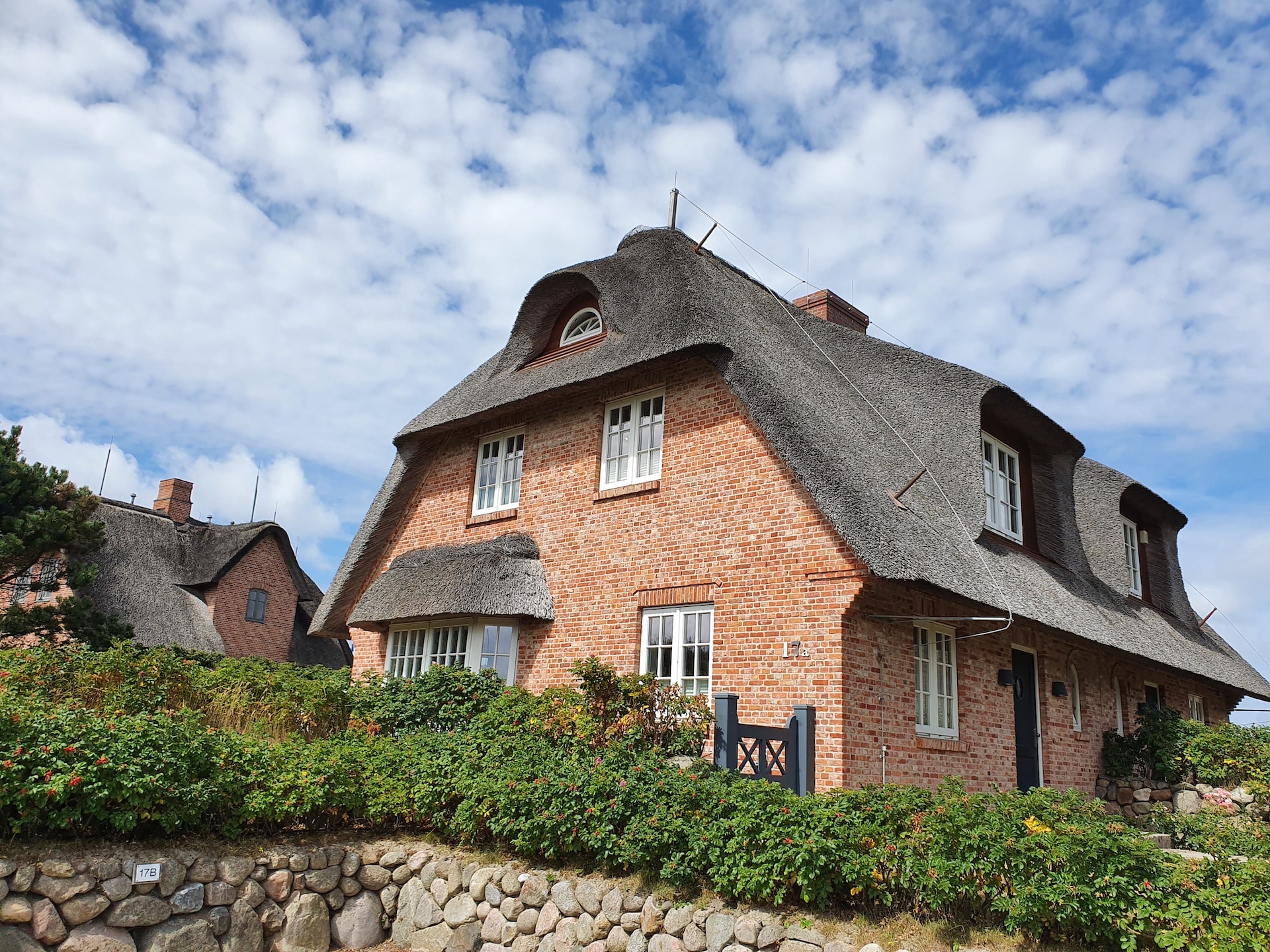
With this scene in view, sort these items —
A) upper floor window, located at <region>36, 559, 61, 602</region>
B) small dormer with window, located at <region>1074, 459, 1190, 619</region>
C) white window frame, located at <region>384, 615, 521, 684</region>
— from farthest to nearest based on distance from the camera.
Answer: upper floor window, located at <region>36, 559, 61, 602</region>
small dormer with window, located at <region>1074, 459, 1190, 619</region>
white window frame, located at <region>384, 615, 521, 684</region>

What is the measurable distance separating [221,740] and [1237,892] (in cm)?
769

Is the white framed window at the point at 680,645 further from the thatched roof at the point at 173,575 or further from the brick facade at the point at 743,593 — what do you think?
the thatched roof at the point at 173,575

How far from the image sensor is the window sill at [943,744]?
10711 millimetres

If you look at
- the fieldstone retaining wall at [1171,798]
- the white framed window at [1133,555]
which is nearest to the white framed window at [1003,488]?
the fieldstone retaining wall at [1171,798]

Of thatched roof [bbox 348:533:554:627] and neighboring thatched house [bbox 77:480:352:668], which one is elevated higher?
neighboring thatched house [bbox 77:480:352:668]

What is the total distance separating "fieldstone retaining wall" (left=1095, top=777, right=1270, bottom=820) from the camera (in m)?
12.9

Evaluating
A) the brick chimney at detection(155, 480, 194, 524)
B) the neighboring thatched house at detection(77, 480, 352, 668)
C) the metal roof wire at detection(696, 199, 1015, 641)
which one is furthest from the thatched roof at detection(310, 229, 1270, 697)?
the brick chimney at detection(155, 480, 194, 524)

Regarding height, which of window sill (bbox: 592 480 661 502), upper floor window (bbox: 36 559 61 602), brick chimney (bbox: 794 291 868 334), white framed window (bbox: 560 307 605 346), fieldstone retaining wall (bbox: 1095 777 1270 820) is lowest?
fieldstone retaining wall (bbox: 1095 777 1270 820)

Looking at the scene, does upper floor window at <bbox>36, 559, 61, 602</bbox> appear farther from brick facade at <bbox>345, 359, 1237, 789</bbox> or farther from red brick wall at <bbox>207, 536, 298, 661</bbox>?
brick facade at <bbox>345, 359, 1237, 789</bbox>

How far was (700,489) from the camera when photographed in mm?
11656

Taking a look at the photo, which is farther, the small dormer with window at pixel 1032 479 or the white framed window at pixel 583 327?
the white framed window at pixel 583 327

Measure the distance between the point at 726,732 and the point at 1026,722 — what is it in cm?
572

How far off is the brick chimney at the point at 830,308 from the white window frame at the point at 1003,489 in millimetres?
4590

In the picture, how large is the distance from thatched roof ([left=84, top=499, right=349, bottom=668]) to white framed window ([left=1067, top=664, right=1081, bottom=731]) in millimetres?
21710
